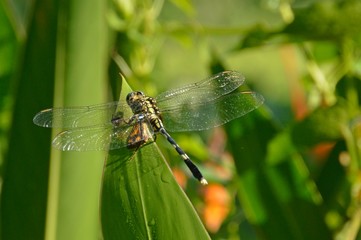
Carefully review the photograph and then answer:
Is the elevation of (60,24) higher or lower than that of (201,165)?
higher

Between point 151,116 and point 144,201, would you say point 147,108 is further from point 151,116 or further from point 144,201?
point 144,201

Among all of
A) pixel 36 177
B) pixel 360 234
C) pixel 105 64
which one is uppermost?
pixel 105 64

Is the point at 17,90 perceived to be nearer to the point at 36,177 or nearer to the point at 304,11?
the point at 36,177

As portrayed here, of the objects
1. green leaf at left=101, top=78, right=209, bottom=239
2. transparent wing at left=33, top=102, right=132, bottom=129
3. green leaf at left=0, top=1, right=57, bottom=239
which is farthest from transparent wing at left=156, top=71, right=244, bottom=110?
green leaf at left=101, top=78, right=209, bottom=239

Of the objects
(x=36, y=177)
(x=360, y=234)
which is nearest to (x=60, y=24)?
(x=36, y=177)

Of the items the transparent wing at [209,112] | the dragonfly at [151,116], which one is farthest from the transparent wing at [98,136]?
the transparent wing at [209,112]

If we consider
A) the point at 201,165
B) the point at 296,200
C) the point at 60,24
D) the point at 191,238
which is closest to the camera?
the point at 191,238

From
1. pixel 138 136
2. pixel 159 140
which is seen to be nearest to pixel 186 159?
pixel 159 140
